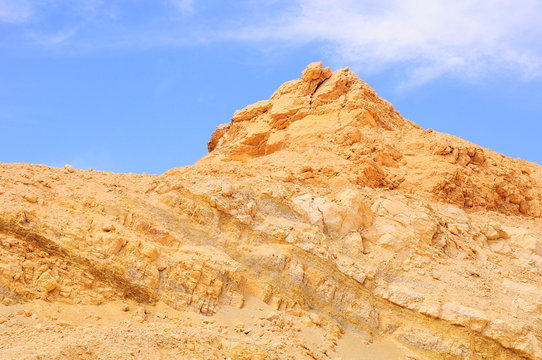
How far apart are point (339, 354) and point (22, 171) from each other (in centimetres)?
820

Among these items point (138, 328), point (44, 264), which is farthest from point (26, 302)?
point (138, 328)

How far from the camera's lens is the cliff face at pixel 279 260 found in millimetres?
10891

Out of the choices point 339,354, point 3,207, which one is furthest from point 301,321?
point 3,207

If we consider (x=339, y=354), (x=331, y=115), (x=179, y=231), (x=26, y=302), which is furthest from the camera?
(x=331, y=115)

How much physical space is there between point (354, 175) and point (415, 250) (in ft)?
11.7

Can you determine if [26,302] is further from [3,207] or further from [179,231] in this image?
[179,231]

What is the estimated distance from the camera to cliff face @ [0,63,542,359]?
35.7 feet

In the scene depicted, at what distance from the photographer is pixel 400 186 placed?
17953 mm

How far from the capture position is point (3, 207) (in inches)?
452

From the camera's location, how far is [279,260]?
43.3 feet

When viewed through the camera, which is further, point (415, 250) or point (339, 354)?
point (415, 250)

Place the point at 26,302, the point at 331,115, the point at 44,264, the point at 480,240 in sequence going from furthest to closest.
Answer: the point at 331,115 < the point at 480,240 < the point at 44,264 < the point at 26,302

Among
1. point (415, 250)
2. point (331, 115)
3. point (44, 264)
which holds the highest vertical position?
point (331, 115)

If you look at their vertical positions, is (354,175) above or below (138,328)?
above
